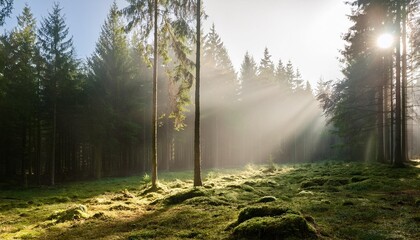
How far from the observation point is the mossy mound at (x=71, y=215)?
10.5m

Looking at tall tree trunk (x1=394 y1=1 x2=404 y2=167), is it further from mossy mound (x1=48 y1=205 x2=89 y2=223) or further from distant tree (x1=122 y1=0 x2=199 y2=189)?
mossy mound (x1=48 y1=205 x2=89 y2=223)

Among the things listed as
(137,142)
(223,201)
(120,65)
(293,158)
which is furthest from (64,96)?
(293,158)

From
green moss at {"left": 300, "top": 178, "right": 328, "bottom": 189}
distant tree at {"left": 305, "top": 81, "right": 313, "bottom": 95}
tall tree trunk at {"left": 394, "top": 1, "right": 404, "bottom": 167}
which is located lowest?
green moss at {"left": 300, "top": 178, "right": 328, "bottom": 189}

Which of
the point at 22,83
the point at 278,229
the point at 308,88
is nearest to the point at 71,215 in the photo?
the point at 278,229

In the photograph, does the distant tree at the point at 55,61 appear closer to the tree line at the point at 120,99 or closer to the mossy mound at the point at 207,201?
the tree line at the point at 120,99

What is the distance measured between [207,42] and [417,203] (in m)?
41.0

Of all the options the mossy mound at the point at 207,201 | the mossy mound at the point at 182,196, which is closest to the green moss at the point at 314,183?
the mossy mound at the point at 207,201

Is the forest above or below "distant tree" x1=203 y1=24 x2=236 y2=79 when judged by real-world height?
below

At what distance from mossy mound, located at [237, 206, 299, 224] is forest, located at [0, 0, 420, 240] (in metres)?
→ 0.03

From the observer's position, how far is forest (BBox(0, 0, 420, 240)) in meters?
9.29

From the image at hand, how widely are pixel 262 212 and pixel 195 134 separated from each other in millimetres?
8807

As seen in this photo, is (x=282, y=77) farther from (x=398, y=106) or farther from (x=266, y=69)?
(x=398, y=106)

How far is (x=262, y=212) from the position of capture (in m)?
8.00

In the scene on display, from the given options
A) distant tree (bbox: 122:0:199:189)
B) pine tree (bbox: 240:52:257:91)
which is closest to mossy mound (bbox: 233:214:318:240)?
distant tree (bbox: 122:0:199:189)
